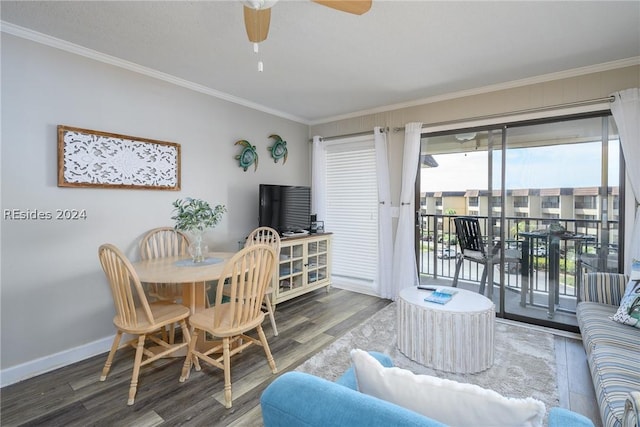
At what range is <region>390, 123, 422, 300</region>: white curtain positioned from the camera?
3.70 meters

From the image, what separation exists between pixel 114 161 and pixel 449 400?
9.63ft

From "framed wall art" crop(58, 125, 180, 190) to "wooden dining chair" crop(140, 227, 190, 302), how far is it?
1.46 ft

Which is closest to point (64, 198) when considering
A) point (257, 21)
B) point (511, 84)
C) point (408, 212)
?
point (257, 21)

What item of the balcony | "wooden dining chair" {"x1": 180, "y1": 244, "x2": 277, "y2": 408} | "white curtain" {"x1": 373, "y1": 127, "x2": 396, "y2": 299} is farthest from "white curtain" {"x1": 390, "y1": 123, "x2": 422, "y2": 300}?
"wooden dining chair" {"x1": 180, "y1": 244, "x2": 277, "y2": 408}

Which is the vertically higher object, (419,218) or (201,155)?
(201,155)

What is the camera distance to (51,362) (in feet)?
7.57

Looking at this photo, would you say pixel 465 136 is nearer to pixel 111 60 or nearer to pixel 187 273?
pixel 187 273

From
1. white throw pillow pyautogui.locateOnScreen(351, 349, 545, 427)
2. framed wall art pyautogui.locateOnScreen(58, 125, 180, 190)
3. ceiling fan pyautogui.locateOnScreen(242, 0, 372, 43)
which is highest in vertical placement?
ceiling fan pyautogui.locateOnScreen(242, 0, 372, 43)

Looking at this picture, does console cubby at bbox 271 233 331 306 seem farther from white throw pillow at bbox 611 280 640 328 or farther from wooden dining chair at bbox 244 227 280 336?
white throw pillow at bbox 611 280 640 328

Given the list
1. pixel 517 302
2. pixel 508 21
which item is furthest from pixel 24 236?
pixel 517 302

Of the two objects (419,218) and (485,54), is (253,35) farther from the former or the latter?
(419,218)

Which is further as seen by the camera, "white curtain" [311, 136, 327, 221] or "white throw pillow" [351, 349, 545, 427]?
"white curtain" [311, 136, 327, 221]

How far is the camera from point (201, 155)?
3.27 meters

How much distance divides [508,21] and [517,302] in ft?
8.91
